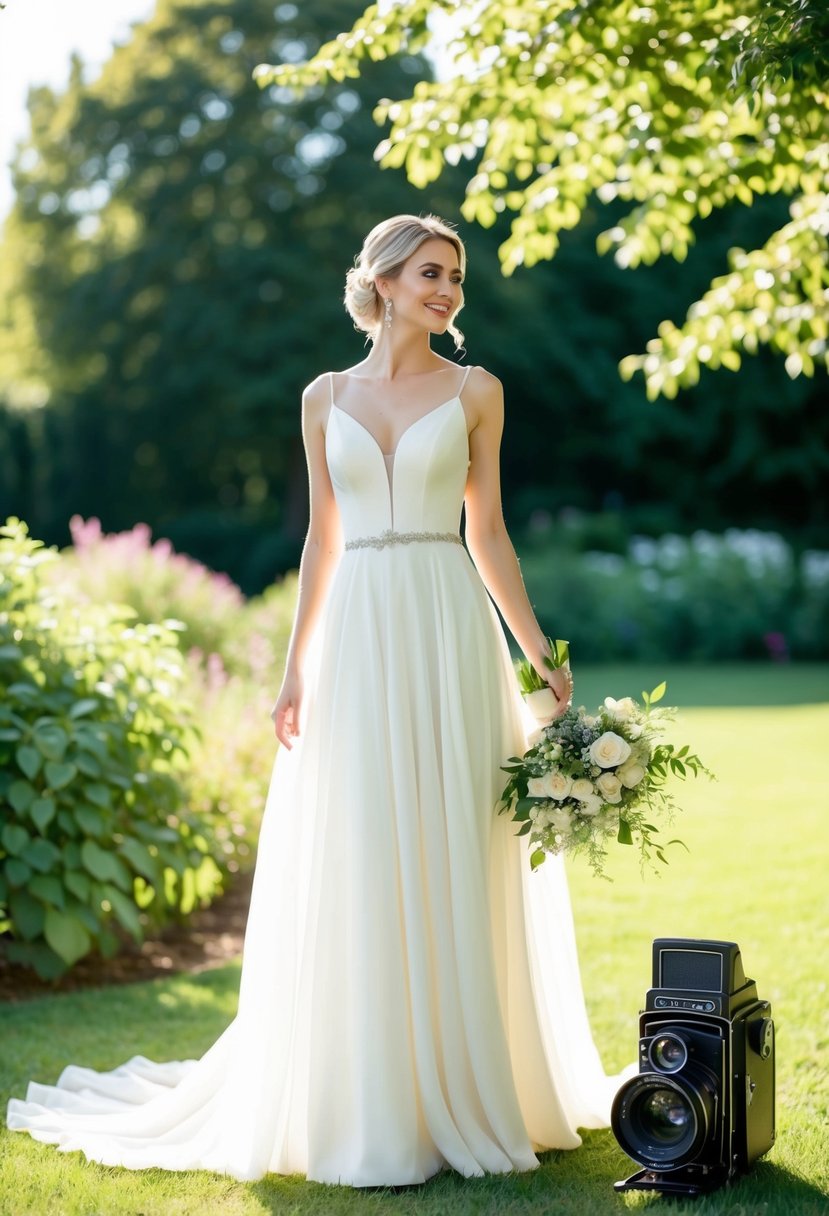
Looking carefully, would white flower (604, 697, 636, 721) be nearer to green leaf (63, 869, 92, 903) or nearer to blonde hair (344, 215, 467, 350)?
blonde hair (344, 215, 467, 350)

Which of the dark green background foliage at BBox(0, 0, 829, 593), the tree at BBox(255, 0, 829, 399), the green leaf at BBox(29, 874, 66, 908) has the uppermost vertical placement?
the dark green background foliage at BBox(0, 0, 829, 593)

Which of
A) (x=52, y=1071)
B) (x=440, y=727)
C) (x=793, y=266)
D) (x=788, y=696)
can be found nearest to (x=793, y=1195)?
(x=440, y=727)

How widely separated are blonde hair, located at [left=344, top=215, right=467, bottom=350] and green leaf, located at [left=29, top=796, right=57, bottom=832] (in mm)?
2332

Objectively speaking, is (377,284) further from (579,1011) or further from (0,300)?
(0,300)

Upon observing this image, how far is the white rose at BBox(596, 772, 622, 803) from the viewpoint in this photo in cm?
359

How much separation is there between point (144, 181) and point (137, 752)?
22242mm

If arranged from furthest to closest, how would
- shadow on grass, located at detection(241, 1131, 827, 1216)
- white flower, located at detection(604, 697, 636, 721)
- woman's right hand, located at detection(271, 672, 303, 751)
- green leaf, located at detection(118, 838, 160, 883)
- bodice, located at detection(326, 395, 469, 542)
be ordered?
1. green leaf, located at detection(118, 838, 160, 883)
2. woman's right hand, located at detection(271, 672, 303, 751)
3. bodice, located at detection(326, 395, 469, 542)
4. white flower, located at detection(604, 697, 636, 721)
5. shadow on grass, located at detection(241, 1131, 827, 1216)

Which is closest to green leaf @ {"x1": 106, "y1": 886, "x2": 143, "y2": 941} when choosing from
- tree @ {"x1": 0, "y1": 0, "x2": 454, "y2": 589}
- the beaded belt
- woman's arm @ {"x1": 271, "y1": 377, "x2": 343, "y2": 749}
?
woman's arm @ {"x1": 271, "y1": 377, "x2": 343, "y2": 749}

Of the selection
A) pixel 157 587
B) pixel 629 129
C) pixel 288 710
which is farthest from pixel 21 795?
pixel 157 587

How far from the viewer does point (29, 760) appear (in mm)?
5262

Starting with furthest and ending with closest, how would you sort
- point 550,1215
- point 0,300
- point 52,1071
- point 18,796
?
point 0,300 < point 18,796 < point 52,1071 < point 550,1215

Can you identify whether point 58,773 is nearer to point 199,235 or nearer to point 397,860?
point 397,860

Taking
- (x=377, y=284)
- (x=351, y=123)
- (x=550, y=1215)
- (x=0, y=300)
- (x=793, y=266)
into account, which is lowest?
(x=550, y=1215)

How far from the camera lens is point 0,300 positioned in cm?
2797
